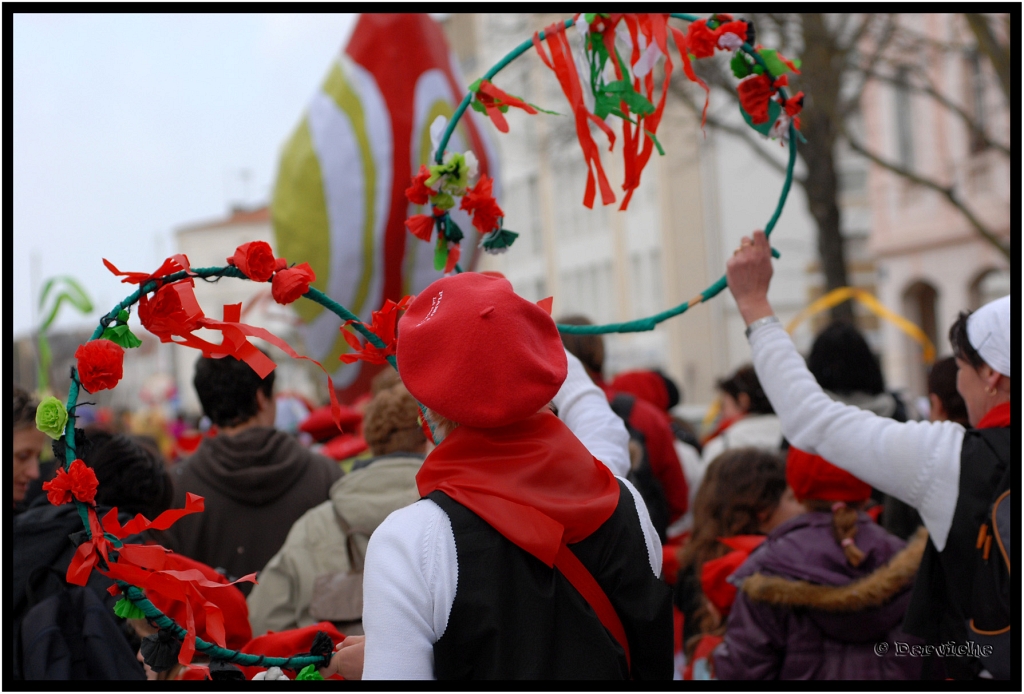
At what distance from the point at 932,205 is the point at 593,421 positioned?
1915cm

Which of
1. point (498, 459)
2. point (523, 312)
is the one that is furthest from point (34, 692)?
point (523, 312)

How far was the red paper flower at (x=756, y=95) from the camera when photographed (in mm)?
2998

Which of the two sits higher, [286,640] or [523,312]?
[523,312]

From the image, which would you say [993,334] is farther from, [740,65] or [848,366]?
[848,366]

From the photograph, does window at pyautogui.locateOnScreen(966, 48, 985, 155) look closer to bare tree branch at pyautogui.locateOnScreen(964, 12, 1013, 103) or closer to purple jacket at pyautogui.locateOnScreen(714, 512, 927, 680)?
bare tree branch at pyautogui.locateOnScreen(964, 12, 1013, 103)

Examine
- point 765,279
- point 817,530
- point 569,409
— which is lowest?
point 817,530

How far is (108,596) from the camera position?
259 cm

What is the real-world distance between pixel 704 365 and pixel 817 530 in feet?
79.9

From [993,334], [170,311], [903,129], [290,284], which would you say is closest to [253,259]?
[290,284]

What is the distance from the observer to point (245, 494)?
327cm

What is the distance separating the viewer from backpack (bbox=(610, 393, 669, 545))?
13.0 feet

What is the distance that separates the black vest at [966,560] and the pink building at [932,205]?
15.1 m

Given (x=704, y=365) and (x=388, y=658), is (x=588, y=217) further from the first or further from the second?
(x=388, y=658)

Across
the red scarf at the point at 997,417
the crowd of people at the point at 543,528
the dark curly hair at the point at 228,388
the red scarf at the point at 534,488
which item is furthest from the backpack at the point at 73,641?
the red scarf at the point at 997,417
